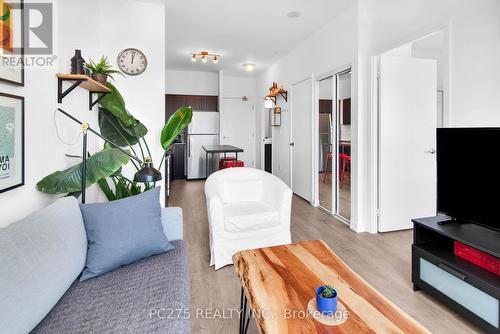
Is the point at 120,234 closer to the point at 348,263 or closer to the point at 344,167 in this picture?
the point at 348,263

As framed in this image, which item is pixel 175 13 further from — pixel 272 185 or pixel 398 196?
pixel 398 196

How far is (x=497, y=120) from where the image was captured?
1.99m

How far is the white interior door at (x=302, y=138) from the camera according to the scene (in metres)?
4.62

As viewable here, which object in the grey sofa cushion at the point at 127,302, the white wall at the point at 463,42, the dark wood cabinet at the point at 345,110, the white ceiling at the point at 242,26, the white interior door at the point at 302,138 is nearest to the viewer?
the grey sofa cushion at the point at 127,302

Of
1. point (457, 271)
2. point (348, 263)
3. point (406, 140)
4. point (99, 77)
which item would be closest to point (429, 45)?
point (406, 140)

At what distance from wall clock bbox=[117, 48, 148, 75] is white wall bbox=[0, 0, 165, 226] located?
6cm

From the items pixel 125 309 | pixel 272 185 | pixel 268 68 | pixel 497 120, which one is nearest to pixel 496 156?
pixel 497 120

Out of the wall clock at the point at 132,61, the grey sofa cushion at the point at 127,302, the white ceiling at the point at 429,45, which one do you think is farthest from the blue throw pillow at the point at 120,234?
the white ceiling at the point at 429,45

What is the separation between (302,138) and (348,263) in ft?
9.02

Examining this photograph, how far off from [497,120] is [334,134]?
7.10ft

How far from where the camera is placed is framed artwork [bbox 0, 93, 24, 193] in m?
1.35

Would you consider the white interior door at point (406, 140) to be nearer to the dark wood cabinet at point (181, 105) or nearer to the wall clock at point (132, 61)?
the wall clock at point (132, 61)

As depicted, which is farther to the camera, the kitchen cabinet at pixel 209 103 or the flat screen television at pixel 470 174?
the kitchen cabinet at pixel 209 103

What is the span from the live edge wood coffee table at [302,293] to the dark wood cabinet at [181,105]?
5.80 meters
